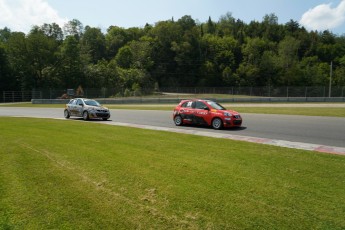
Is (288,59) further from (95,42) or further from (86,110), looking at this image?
(86,110)

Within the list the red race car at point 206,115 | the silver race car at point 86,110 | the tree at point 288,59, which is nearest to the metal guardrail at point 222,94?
the silver race car at point 86,110

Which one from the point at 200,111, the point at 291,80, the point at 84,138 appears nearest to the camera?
the point at 84,138

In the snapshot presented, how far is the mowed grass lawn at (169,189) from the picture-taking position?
430 cm

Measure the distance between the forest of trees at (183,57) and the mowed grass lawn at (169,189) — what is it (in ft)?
228

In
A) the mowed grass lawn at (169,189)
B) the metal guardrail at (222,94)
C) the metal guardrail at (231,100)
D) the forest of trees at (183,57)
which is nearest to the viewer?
the mowed grass lawn at (169,189)

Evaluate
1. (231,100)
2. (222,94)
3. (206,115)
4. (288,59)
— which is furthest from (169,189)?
(288,59)

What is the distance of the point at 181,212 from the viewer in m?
4.51

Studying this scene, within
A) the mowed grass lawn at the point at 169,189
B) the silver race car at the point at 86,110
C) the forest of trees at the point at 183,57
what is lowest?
the mowed grass lawn at the point at 169,189

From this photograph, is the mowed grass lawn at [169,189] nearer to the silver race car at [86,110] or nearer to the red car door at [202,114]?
the red car door at [202,114]

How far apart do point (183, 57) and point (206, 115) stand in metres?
106

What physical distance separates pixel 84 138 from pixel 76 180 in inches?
201

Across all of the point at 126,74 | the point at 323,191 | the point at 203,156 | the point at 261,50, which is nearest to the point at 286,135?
the point at 203,156

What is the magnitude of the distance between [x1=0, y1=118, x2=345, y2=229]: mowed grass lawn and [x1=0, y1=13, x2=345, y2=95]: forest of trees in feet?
228

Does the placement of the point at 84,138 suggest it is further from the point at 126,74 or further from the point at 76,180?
the point at 126,74
